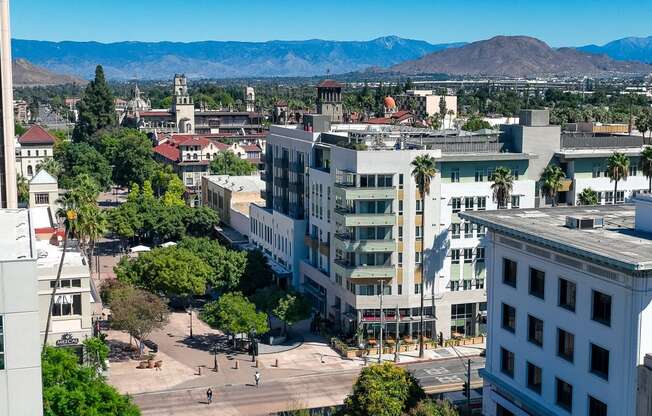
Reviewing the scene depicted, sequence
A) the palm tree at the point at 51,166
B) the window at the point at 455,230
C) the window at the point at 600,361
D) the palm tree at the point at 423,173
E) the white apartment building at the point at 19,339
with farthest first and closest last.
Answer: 1. the palm tree at the point at 51,166
2. the window at the point at 455,230
3. the palm tree at the point at 423,173
4. the window at the point at 600,361
5. the white apartment building at the point at 19,339

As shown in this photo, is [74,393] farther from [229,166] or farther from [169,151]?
[169,151]

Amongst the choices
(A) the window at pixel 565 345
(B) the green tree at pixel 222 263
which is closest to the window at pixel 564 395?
(A) the window at pixel 565 345

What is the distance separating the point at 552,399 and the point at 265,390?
92.9 feet

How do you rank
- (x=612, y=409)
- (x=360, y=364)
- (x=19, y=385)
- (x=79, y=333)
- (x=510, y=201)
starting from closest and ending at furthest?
(x=19, y=385) < (x=612, y=409) < (x=79, y=333) < (x=360, y=364) < (x=510, y=201)

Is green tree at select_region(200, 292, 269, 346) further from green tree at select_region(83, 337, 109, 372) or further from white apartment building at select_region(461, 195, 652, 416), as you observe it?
white apartment building at select_region(461, 195, 652, 416)

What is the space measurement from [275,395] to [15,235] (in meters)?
36.7

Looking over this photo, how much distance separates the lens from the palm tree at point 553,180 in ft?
283

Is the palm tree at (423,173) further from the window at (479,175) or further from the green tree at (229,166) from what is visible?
the green tree at (229,166)

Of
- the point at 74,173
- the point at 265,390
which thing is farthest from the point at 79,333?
the point at 74,173

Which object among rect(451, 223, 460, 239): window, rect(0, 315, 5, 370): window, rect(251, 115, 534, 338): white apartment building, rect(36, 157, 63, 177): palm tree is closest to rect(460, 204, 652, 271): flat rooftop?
rect(251, 115, 534, 338): white apartment building

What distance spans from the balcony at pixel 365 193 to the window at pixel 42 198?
191 ft

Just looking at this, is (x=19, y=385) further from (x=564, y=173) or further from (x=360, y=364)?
(x=564, y=173)

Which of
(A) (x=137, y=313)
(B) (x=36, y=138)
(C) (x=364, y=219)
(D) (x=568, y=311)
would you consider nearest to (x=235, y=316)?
(A) (x=137, y=313)

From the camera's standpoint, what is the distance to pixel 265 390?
236 feet
